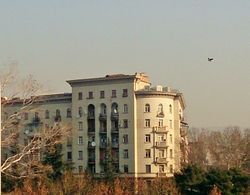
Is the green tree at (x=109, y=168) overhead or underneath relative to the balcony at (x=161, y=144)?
underneath

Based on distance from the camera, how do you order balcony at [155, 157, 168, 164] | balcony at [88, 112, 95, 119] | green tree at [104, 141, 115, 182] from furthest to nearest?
balcony at [88, 112, 95, 119], balcony at [155, 157, 168, 164], green tree at [104, 141, 115, 182]

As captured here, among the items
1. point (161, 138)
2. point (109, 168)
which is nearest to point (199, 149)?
point (161, 138)

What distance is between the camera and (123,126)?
6519 centimetres

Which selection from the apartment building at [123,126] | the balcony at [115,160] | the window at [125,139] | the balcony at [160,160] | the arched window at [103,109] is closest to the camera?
the balcony at [115,160]

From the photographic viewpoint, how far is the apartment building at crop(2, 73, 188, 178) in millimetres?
64625

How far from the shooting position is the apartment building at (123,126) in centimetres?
6462

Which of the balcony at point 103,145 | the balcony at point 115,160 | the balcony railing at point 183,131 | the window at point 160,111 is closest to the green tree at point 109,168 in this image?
the balcony at point 115,160

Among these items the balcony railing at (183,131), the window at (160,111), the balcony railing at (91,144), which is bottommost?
the balcony railing at (91,144)

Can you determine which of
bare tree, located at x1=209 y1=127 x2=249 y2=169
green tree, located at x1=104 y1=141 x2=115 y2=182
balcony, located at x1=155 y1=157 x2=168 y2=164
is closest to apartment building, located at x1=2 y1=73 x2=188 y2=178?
balcony, located at x1=155 y1=157 x2=168 y2=164

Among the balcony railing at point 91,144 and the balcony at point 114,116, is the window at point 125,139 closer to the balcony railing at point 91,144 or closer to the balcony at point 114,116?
the balcony at point 114,116

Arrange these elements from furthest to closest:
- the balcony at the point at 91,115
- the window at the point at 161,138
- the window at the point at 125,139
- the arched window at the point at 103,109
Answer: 1. the balcony at the point at 91,115
2. the arched window at the point at 103,109
3. the window at the point at 161,138
4. the window at the point at 125,139

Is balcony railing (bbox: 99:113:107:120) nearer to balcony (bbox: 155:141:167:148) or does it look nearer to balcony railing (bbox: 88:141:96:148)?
balcony railing (bbox: 88:141:96:148)

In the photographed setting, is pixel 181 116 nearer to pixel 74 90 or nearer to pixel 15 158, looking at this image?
pixel 74 90

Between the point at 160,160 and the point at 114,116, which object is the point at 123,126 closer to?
the point at 114,116
